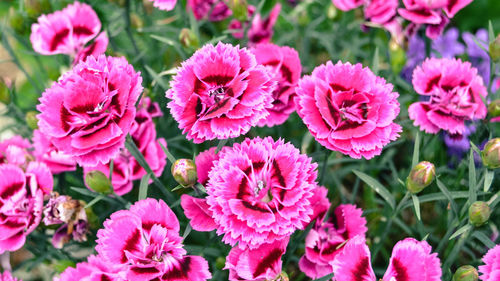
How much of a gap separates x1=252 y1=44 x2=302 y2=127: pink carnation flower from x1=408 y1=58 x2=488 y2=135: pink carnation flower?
0.33 meters

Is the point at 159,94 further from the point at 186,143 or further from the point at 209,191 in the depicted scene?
the point at 209,191

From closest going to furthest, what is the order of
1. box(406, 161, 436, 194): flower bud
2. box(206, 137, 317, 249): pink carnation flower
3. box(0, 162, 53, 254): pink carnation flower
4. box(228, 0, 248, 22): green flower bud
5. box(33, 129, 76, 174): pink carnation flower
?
1. box(206, 137, 317, 249): pink carnation flower
2. box(406, 161, 436, 194): flower bud
3. box(0, 162, 53, 254): pink carnation flower
4. box(33, 129, 76, 174): pink carnation flower
5. box(228, 0, 248, 22): green flower bud

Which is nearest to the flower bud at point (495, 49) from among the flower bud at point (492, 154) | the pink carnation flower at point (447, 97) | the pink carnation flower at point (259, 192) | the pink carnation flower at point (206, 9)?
the pink carnation flower at point (447, 97)

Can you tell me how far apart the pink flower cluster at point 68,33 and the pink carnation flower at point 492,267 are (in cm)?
121

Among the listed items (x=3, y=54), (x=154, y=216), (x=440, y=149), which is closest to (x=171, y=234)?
(x=154, y=216)

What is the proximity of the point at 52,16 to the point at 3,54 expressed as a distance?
6.85 ft

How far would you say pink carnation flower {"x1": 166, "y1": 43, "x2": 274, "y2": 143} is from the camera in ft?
3.42

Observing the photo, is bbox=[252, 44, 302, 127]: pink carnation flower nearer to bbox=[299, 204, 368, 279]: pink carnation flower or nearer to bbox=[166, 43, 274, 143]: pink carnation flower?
bbox=[166, 43, 274, 143]: pink carnation flower

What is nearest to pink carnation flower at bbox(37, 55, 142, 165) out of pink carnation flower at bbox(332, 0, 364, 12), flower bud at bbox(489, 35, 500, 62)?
pink carnation flower at bbox(332, 0, 364, 12)

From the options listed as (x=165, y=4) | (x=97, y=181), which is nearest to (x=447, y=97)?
(x=165, y=4)

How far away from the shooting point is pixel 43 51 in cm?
145

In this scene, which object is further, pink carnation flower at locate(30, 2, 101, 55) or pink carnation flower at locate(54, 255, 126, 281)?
pink carnation flower at locate(30, 2, 101, 55)

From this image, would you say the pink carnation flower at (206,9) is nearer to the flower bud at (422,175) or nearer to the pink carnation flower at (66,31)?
the pink carnation flower at (66,31)

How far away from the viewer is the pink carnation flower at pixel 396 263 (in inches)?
40.4
